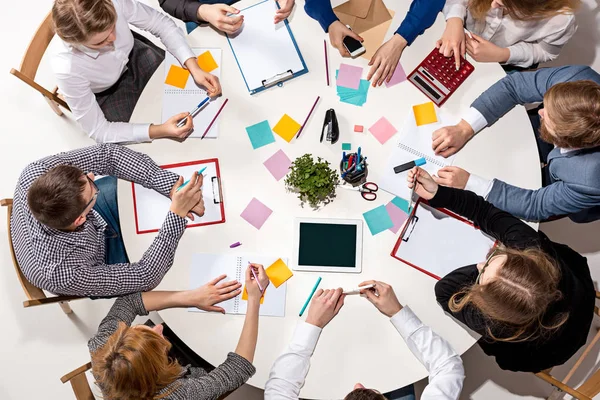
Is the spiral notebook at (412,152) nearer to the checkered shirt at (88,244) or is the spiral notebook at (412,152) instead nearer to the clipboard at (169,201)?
the clipboard at (169,201)

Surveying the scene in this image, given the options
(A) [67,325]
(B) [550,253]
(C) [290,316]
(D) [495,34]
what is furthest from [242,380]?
(D) [495,34]

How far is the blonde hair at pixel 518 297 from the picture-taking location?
153 centimetres

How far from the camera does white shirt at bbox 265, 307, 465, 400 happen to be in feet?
5.33

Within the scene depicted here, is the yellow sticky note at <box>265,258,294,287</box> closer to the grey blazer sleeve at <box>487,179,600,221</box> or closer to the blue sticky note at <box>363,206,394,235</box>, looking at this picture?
the blue sticky note at <box>363,206,394,235</box>

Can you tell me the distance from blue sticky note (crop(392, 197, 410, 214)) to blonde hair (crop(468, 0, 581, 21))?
0.87 m

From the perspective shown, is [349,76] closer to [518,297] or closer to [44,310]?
[518,297]

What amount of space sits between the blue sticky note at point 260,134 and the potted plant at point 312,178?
0.17 m

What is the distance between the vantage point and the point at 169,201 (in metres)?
1.80

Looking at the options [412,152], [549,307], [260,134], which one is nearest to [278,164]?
[260,134]

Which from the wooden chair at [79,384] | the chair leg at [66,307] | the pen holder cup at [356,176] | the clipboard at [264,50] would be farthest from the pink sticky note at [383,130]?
the chair leg at [66,307]

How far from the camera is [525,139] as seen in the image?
1.83 metres

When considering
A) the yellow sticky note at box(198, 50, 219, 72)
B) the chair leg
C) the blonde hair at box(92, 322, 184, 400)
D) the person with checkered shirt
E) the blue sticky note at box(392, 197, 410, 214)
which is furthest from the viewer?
the chair leg

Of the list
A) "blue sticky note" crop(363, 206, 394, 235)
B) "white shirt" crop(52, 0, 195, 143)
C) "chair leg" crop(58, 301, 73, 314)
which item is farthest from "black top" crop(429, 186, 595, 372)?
"chair leg" crop(58, 301, 73, 314)

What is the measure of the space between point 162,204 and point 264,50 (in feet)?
2.35
